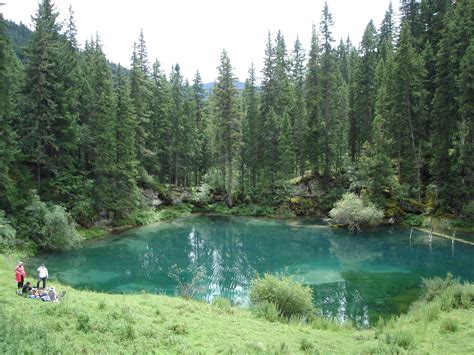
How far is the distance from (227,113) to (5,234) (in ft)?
110

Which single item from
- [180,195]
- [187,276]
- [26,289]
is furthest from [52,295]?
[180,195]

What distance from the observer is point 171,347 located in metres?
11.1

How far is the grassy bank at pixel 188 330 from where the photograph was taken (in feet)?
34.8

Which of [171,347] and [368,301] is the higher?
[171,347]

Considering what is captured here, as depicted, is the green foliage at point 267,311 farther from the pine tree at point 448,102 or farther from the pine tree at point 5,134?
the pine tree at point 448,102

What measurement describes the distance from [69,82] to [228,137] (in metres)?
21.8

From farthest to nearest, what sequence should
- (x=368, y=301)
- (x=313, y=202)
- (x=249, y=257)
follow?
(x=313, y=202) → (x=249, y=257) → (x=368, y=301)

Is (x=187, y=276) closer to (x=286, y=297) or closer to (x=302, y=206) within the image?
(x=286, y=297)

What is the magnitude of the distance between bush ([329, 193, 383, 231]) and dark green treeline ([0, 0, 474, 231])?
8.78 feet

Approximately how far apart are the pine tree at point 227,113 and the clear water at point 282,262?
45.5ft

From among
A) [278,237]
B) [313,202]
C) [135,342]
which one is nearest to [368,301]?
[135,342]

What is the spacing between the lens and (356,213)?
4053cm

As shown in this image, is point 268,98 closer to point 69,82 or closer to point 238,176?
point 238,176

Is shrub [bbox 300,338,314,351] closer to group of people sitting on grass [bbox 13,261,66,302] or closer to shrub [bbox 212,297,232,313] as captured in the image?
shrub [bbox 212,297,232,313]
